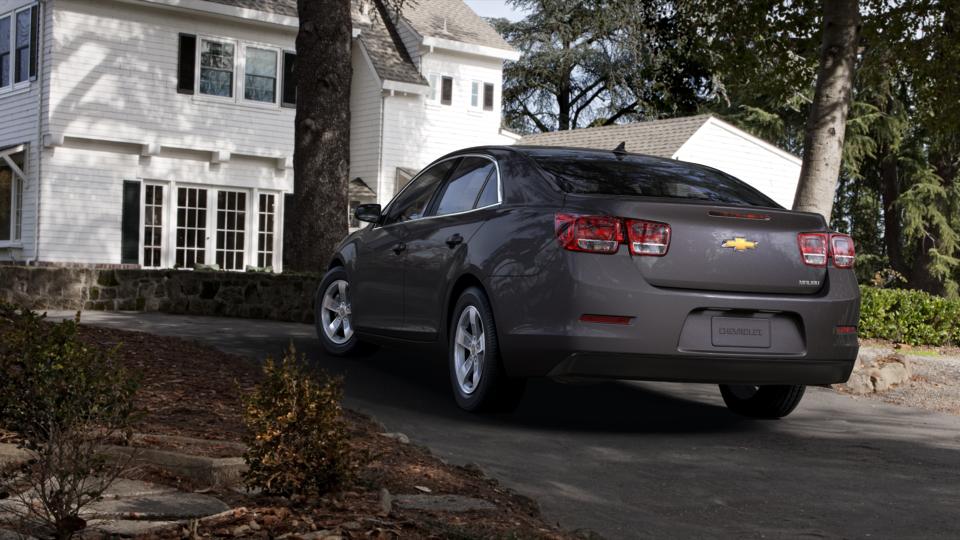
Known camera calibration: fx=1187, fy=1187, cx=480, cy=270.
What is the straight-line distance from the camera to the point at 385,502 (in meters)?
4.45

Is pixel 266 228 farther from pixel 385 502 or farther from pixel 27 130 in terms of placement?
pixel 385 502

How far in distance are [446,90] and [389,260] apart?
20778 mm

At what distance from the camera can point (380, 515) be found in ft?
14.1

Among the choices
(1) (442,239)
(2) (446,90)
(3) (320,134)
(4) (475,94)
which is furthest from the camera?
(4) (475,94)

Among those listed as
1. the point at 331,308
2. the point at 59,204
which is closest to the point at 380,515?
the point at 331,308

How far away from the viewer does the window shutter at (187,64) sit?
24.8m

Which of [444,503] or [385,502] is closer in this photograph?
[385,502]

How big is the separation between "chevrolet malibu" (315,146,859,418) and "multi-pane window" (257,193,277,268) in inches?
736

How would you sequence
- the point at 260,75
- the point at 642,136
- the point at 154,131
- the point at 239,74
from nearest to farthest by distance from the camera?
1. the point at 154,131
2. the point at 239,74
3. the point at 260,75
4. the point at 642,136

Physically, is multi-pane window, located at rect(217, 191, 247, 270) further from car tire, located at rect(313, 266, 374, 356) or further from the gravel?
the gravel

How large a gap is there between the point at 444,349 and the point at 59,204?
17.9m

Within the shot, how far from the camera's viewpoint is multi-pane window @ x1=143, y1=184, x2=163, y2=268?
2469 centimetres

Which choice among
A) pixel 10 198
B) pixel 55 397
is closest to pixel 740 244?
pixel 55 397

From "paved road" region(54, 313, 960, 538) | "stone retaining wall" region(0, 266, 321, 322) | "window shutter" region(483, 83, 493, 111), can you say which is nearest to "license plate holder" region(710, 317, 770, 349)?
"paved road" region(54, 313, 960, 538)
